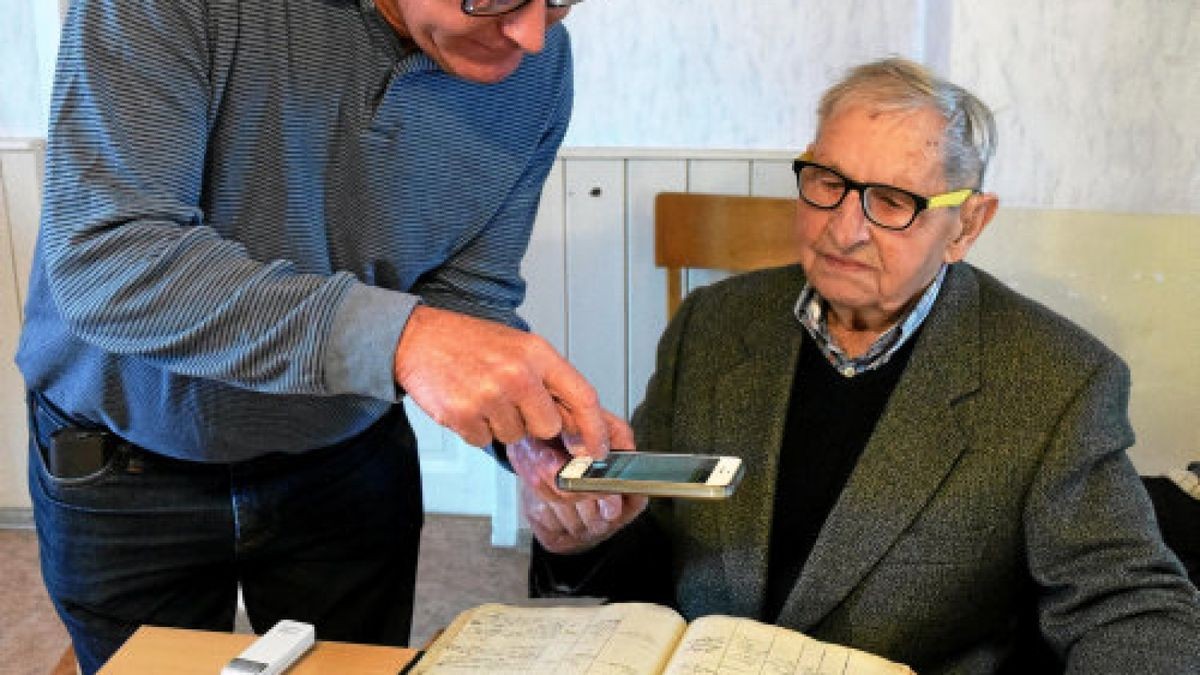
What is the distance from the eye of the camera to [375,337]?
837 mm

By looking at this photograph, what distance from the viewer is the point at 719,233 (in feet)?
7.75

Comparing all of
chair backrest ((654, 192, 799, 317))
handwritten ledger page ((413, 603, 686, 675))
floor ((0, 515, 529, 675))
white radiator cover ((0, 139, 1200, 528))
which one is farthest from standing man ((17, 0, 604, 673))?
floor ((0, 515, 529, 675))

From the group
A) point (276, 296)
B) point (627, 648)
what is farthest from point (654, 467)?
point (276, 296)

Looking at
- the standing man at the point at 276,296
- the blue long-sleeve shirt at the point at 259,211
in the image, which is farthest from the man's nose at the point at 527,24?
the blue long-sleeve shirt at the point at 259,211

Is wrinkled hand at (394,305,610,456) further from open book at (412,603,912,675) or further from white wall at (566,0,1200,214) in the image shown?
white wall at (566,0,1200,214)

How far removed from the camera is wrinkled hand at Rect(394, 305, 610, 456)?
84 centimetres

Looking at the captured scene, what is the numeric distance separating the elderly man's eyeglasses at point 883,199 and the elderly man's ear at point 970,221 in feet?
0.09

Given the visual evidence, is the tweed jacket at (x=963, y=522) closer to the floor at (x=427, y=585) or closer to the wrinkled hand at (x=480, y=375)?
the wrinkled hand at (x=480, y=375)

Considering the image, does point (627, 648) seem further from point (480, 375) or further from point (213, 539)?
point (213, 539)

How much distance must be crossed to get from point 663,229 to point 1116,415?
1.32 m

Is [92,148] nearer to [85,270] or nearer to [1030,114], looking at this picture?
[85,270]

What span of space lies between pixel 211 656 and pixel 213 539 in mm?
232

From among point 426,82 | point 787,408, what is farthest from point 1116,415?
point 426,82

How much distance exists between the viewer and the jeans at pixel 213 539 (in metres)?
1.21
